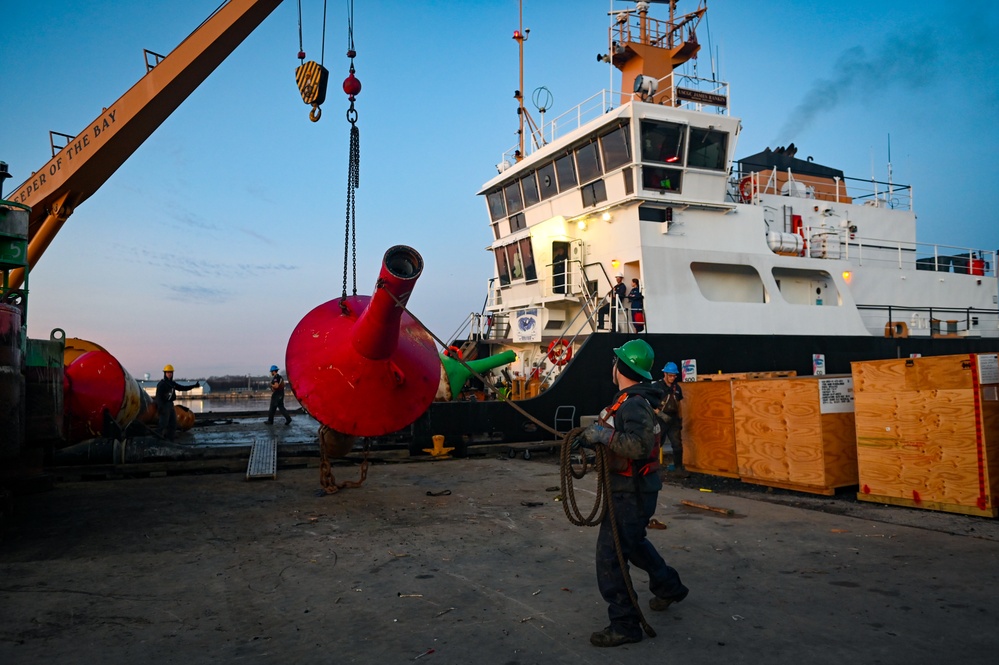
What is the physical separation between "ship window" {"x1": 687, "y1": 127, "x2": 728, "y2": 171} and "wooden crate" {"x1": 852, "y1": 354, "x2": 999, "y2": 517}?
27.4 feet

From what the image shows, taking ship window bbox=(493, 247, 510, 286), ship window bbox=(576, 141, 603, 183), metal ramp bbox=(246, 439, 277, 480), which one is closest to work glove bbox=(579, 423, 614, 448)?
metal ramp bbox=(246, 439, 277, 480)

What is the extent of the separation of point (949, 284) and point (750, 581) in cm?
1811

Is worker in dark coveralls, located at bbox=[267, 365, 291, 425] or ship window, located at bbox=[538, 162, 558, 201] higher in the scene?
ship window, located at bbox=[538, 162, 558, 201]

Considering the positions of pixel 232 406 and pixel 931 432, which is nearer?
pixel 931 432

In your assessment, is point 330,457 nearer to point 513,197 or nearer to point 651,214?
point 651,214

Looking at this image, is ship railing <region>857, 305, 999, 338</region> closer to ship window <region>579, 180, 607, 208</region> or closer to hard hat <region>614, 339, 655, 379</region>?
ship window <region>579, 180, 607, 208</region>

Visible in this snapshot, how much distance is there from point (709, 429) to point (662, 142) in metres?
7.39

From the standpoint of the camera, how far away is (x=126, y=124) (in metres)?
10.6

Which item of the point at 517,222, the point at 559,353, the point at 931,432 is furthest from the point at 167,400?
the point at 931,432

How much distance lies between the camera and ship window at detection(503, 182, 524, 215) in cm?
1820

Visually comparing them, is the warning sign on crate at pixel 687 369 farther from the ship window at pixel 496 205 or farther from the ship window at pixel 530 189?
the ship window at pixel 496 205

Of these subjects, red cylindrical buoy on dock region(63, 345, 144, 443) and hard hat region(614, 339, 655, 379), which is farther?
red cylindrical buoy on dock region(63, 345, 144, 443)

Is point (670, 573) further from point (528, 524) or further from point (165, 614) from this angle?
point (165, 614)

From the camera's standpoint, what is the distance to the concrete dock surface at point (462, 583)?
3672mm
